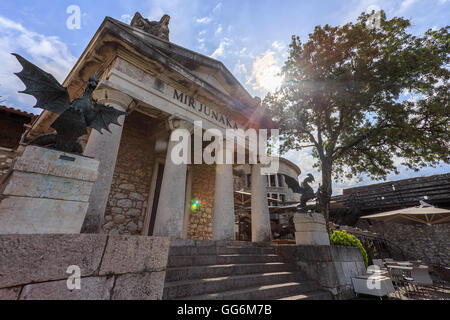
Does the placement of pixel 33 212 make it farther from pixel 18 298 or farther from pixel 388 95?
pixel 388 95

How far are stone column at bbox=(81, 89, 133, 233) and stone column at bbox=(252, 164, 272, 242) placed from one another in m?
5.15

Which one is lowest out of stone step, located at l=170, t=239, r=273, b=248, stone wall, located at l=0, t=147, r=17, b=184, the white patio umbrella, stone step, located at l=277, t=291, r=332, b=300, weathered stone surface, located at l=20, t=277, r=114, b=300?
stone step, located at l=277, t=291, r=332, b=300

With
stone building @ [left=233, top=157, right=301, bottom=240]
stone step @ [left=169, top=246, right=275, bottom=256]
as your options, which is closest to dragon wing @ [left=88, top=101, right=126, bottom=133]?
stone step @ [left=169, top=246, right=275, bottom=256]

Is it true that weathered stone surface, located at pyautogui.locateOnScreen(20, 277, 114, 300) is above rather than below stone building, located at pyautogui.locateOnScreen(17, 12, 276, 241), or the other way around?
below

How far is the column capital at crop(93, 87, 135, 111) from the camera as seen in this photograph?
15.9ft

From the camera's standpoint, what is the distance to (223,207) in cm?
646

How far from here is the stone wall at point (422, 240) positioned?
11.9m

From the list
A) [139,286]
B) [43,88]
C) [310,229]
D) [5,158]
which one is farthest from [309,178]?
[5,158]

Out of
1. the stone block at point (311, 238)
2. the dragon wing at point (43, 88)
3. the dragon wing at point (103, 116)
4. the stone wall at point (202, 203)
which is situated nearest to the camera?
the dragon wing at point (43, 88)

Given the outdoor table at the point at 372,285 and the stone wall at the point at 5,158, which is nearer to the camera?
the outdoor table at the point at 372,285

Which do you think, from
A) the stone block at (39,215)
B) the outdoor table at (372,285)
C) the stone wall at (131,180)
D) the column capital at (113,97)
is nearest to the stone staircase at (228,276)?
the outdoor table at (372,285)

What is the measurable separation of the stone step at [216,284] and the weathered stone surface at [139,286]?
93 centimetres

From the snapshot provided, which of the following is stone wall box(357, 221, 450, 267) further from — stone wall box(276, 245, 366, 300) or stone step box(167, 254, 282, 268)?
stone step box(167, 254, 282, 268)

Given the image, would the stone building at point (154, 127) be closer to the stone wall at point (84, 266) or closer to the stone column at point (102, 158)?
the stone column at point (102, 158)
